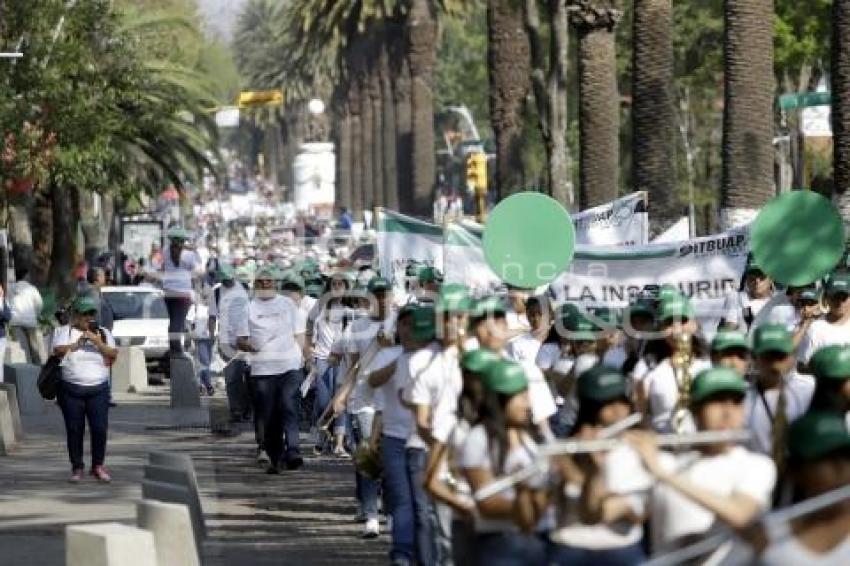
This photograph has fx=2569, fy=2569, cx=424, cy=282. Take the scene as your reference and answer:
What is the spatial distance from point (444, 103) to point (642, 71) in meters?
88.4

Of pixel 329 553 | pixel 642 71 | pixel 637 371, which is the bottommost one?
pixel 329 553

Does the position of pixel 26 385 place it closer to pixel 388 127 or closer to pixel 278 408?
pixel 278 408

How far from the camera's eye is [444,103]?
11794 centimetres

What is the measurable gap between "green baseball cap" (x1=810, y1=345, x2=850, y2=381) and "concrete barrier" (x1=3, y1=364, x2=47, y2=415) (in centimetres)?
2066

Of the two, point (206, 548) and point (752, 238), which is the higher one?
point (752, 238)

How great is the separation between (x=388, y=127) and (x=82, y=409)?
173 feet

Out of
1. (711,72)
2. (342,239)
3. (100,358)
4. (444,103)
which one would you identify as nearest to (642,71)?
(100,358)

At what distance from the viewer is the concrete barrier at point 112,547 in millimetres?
12602

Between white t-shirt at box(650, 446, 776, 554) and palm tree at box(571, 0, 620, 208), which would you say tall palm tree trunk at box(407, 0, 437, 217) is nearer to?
palm tree at box(571, 0, 620, 208)

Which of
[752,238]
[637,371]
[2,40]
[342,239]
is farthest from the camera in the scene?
[342,239]

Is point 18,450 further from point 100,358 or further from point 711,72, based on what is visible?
point 711,72

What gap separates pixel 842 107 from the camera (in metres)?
22.8

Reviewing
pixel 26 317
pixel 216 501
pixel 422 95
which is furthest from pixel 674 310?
pixel 422 95

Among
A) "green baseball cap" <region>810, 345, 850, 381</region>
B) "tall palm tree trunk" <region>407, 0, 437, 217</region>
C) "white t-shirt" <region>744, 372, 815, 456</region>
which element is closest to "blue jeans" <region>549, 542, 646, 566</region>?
"green baseball cap" <region>810, 345, 850, 381</region>
